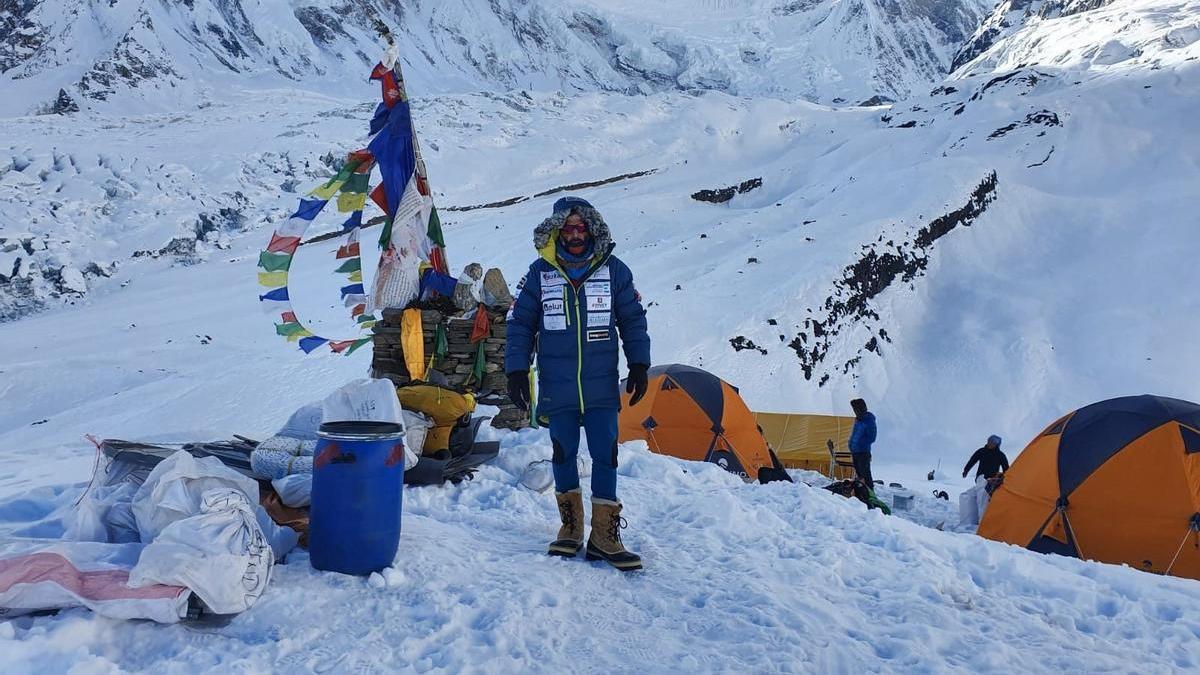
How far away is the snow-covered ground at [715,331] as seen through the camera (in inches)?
118

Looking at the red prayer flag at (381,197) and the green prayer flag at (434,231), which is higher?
the red prayer flag at (381,197)

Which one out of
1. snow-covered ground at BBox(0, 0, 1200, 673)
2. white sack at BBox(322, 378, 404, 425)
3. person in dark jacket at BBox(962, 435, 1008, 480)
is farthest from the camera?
person in dark jacket at BBox(962, 435, 1008, 480)

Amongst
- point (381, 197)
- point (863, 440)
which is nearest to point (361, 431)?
point (381, 197)

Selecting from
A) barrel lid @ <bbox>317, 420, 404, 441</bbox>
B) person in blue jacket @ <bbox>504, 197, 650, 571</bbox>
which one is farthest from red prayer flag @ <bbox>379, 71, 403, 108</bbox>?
barrel lid @ <bbox>317, 420, 404, 441</bbox>

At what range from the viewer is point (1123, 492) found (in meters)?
6.66

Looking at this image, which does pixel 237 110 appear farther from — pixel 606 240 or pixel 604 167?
pixel 606 240

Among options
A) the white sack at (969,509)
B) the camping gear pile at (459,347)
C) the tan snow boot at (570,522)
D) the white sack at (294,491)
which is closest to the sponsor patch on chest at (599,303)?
the tan snow boot at (570,522)

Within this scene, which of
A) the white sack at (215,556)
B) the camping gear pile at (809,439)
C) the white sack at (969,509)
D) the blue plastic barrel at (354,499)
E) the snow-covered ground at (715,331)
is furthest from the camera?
the camping gear pile at (809,439)

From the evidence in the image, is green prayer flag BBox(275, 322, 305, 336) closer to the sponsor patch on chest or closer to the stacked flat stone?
the stacked flat stone

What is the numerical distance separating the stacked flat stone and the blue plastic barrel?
3.81 metres

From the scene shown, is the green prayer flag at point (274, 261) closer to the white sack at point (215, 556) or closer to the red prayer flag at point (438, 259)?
the red prayer flag at point (438, 259)

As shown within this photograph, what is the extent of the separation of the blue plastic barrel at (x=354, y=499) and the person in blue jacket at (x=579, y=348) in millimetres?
799

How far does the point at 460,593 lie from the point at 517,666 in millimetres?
677

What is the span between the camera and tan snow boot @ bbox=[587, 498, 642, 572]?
147 inches
